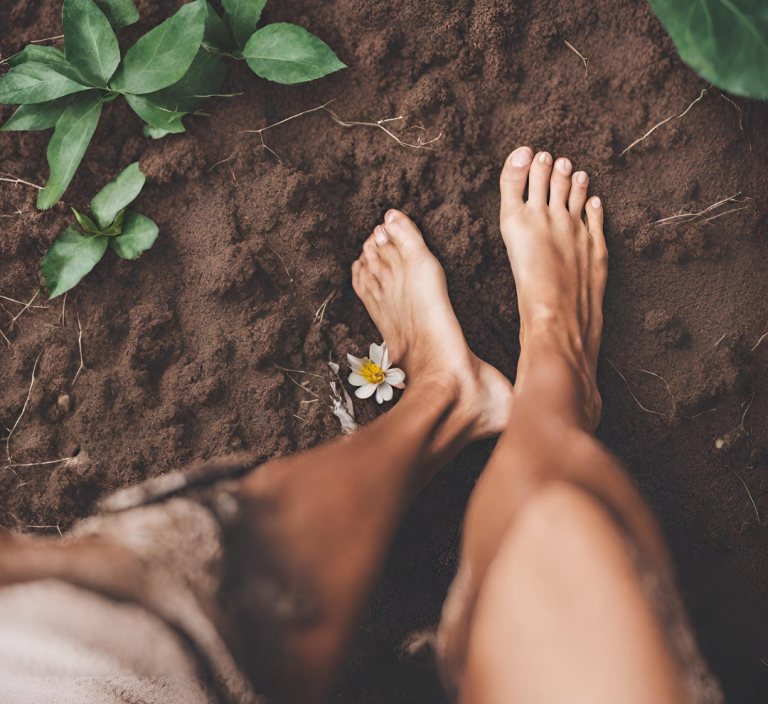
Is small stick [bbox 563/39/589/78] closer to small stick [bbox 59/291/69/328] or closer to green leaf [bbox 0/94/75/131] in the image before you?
green leaf [bbox 0/94/75/131]

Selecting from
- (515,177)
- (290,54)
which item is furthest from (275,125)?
(515,177)

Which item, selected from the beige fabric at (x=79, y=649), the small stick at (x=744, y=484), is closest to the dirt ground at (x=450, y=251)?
the small stick at (x=744, y=484)

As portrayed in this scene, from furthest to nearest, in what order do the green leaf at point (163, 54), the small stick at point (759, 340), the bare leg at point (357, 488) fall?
the small stick at point (759, 340) → the green leaf at point (163, 54) → the bare leg at point (357, 488)

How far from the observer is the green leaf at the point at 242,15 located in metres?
Result: 1.02

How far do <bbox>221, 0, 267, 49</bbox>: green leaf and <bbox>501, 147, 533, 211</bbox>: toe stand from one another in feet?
1.77

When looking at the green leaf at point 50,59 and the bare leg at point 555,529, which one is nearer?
the bare leg at point 555,529

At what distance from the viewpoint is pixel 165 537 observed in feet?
2.69

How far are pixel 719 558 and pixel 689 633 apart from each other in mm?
392

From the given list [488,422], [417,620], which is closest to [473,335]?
[488,422]

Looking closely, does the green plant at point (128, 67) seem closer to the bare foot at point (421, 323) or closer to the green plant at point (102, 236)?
the green plant at point (102, 236)

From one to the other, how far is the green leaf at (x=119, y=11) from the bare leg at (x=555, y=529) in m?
0.75

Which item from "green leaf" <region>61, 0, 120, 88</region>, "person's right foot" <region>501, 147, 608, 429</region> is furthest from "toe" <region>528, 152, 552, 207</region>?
"green leaf" <region>61, 0, 120, 88</region>

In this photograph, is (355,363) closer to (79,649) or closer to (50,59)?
(79,649)

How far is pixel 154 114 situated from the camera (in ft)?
3.42
